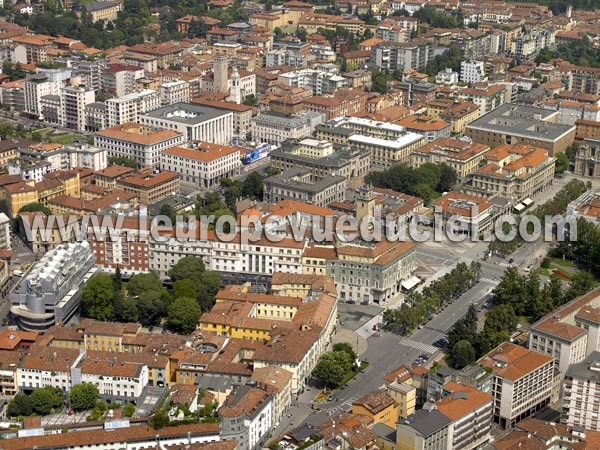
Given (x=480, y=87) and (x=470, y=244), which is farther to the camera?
(x=480, y=87)

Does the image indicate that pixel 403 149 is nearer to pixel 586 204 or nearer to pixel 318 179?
pixel 318 179

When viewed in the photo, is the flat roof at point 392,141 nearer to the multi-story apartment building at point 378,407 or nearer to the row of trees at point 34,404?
the multi-story apartment building at point 378,407

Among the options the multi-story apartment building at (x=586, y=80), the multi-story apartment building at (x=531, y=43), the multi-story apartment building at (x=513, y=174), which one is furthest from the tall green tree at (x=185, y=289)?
the multi-story apartment building at (x=531, y=43)

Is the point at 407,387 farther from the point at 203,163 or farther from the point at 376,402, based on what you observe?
the point at 203,163

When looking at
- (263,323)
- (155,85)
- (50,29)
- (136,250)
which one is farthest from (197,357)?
(50,29)

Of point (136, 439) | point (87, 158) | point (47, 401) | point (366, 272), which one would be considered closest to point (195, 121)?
point (87, 158)

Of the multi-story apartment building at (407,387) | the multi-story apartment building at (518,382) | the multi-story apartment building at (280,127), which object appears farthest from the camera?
the multi-story apartment building at (280,127)
